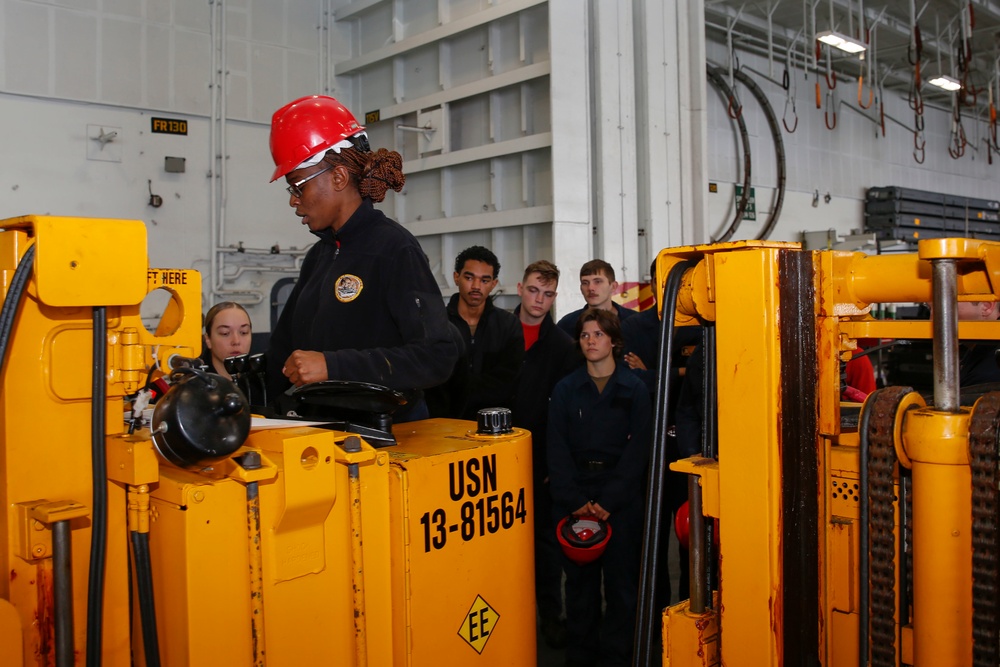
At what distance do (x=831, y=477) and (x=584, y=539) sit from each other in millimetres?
1641

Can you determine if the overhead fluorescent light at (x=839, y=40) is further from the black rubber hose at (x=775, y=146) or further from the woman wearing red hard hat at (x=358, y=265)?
the woman wearing red hard hat at (x=358, y=265)

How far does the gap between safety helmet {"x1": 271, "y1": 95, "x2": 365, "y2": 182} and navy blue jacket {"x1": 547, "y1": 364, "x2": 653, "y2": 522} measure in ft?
5.88

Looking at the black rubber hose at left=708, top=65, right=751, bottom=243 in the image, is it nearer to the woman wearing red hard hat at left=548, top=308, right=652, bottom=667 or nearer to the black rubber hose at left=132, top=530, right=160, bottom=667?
the woman wearing red hard hat at left=548, top=308, right=652, bottom=667

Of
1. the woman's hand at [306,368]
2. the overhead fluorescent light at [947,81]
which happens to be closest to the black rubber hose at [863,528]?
the woman's hand at [306,368]

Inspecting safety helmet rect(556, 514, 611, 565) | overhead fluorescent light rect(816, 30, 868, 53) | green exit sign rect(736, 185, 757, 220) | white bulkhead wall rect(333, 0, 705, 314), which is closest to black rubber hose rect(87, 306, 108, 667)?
safety helmet rect(556, 514, 611, 565)

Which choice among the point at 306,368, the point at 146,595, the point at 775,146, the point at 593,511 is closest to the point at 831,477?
the point at 306,368

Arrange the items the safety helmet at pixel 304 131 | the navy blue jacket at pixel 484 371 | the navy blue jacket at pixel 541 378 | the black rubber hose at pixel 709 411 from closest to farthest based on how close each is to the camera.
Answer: the black rubber hose at pixel 709 411 → the safety helmet at pixel 304 131 → the navy blue jacket at pixel 484 371 → the navy blue jacket at pixel 541 378

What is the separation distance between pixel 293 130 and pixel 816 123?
38.7ft

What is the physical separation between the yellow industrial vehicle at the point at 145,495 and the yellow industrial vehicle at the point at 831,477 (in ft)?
2.26

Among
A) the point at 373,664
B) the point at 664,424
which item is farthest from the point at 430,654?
the point at 664,424

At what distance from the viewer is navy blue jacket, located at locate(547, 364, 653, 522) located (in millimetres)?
3570

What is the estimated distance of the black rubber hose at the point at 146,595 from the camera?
148cm

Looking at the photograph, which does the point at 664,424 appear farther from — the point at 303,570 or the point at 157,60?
the point at 157,60

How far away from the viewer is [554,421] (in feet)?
12.2
